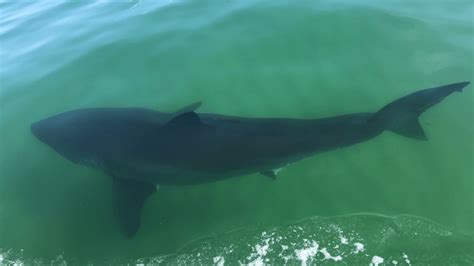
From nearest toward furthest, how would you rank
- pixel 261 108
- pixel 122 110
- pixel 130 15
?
pixel 122 110
pixel 261 108
pixel 130 15

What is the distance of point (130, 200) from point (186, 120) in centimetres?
189

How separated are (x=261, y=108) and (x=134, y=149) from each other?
326cm

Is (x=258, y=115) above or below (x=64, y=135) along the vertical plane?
below

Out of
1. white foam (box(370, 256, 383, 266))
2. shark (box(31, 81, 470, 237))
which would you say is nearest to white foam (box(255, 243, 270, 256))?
shark (box(31, 81, 470, 237))

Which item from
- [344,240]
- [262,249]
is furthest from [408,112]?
[262,249]

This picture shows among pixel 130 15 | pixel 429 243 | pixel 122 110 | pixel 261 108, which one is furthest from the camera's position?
pixel 130 15

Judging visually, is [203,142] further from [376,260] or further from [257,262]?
[376,260]

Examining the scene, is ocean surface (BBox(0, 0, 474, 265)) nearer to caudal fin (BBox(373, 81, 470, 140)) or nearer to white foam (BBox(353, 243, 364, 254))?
white foam (BBox(353, 243, 364, 254))

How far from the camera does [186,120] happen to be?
6730mm

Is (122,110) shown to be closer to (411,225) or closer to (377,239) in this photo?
(377,239)

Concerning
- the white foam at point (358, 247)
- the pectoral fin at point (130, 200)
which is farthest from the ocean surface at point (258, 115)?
the pectoral fin at point (130, 200)

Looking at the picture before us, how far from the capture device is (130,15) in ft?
41.8

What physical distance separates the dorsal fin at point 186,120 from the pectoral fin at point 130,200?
1.43 meters

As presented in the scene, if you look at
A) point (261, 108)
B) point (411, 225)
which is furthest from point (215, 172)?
point (411, 225)
